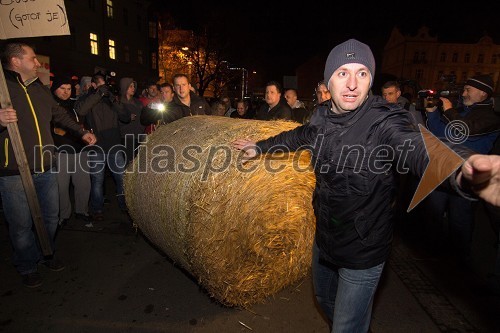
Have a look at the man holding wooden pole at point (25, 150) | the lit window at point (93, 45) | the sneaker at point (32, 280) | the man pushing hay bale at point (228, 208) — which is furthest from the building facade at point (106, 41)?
the man pushing hay bale at point (228, 208)

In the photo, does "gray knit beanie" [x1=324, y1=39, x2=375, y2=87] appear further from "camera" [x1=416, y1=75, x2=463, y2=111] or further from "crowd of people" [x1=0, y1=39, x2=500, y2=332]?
"camera" [x1=416, y1=75, x2=463, y2=111]

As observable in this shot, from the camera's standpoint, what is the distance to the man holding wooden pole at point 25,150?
340 cm

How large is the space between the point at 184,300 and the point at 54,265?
1.82m

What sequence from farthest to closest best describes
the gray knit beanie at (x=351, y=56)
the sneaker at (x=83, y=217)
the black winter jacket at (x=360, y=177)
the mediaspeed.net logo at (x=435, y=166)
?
1. the sneaker at (x=83, y=217)
2. the gray knit beanie at (x=351, y=56)
3. the black winter jacket at (x=360, y=177)
4. the mediaspeed.net logo at (x=435, y=166)

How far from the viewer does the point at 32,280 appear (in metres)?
3.57

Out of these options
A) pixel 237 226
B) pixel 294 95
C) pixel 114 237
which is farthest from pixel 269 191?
pixel 294 95

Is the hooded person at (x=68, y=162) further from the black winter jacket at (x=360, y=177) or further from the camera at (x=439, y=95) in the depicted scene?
the camera at (x=439, y=95)

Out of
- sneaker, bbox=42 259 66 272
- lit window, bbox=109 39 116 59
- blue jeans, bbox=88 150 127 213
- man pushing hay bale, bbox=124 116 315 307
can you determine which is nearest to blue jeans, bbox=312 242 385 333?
→ man pushing hay bale, bbox=124 116 315 307

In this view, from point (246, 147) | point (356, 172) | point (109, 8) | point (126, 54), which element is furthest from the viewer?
point (126, 54)

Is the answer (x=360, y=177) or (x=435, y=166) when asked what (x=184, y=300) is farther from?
(x=435, y=166)

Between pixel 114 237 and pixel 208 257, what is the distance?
258 centimetres

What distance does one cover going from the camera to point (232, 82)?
4816cm

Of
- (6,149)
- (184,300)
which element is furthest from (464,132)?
(6,149)

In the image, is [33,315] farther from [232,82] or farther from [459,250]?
[232,82]
